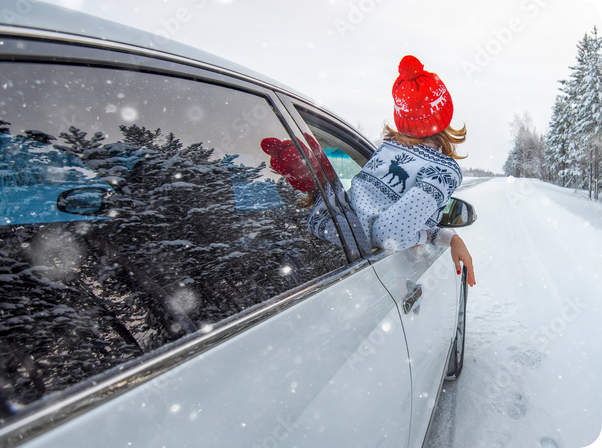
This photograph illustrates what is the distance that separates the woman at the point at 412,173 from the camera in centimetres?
149

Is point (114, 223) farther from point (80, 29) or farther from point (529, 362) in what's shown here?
point (529, 362)

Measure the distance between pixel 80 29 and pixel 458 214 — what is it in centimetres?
197

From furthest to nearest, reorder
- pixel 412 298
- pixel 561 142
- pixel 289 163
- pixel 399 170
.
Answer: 1. pixel 561 142
2. pixel 399 170
3. pixel 412 298
4. pixel 289 163

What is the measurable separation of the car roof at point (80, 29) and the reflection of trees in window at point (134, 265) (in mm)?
215

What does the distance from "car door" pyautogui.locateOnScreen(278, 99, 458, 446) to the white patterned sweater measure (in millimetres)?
125

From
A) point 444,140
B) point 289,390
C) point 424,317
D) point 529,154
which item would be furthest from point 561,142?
point 289,390

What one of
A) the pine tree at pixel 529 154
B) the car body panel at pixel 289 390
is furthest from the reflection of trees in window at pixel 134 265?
the pine tree at pixel 529 154

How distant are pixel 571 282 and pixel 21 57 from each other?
5951 mm

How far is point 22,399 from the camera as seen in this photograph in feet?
1.65

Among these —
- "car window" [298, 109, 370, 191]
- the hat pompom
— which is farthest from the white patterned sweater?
the hat pompom

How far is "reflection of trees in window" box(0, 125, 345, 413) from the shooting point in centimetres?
57

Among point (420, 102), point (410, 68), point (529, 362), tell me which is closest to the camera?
point (420, 102)

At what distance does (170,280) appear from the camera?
2.57ft

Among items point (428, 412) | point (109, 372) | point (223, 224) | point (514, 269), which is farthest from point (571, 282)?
point (109, 372)
